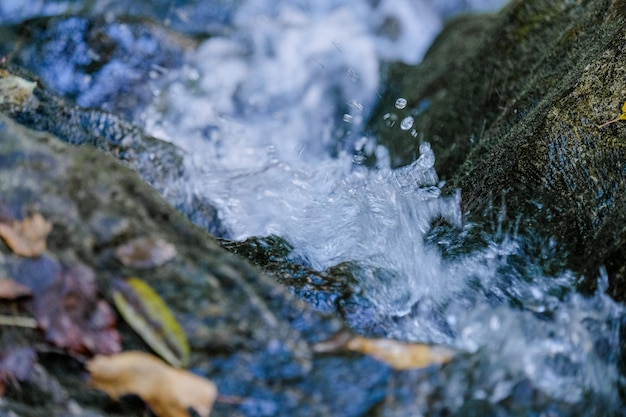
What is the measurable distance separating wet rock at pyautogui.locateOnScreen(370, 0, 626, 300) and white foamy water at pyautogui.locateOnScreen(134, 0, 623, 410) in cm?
14

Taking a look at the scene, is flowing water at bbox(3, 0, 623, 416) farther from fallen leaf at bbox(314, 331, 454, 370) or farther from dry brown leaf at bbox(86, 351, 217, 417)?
dry brown leaf at bbox(86, 351, 217, 417)

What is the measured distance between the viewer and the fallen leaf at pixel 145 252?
1.45m

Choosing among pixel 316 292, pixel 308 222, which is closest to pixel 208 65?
pixel 308 222

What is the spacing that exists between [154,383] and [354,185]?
5.96 feet

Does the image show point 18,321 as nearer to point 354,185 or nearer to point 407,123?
point 354,185

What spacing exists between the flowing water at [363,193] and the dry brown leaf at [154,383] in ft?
1.87

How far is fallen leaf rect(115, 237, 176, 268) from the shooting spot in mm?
1451

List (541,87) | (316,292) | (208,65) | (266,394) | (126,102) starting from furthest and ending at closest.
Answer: (208,65), (126,102), (541,87), (316,292), (266,394)

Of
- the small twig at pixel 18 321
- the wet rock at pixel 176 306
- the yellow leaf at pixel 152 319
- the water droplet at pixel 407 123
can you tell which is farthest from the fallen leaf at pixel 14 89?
the water droplet at pixel 407 123

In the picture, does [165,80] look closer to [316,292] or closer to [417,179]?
[417,179]

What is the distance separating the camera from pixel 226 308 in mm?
1458

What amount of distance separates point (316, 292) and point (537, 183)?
0.93m

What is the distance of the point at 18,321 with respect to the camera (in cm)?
143

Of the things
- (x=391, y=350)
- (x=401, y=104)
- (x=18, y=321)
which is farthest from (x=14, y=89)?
(x=401, y=104)
